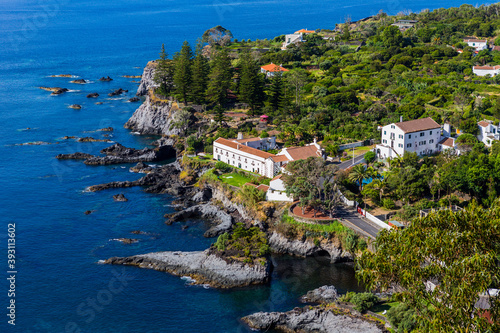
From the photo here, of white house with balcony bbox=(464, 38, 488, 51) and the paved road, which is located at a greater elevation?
white house with balcony bbox=(464, 38, 488, 51)

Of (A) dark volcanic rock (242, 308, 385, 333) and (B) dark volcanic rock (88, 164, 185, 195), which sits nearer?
(A) dark volcanic rock (242, 308, 385, 333)

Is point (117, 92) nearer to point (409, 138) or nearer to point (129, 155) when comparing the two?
point (129, 155)

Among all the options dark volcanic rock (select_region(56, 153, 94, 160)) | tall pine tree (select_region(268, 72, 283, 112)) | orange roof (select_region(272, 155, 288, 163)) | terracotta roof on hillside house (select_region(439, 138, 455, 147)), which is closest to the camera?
orange roof (select_region(272, 155, 288, 163))

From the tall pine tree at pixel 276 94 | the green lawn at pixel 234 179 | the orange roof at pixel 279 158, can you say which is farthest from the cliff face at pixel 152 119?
the orange roof at pixel 279 158

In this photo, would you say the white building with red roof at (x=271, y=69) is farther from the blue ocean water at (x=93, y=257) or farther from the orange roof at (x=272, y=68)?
the blue ocean water at (x=93, y=257)

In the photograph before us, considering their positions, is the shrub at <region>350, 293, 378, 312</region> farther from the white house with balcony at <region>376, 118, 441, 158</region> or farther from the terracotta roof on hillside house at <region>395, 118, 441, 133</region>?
the terracotta roof on hillside house at <region>395, 118, 441, 133</region>

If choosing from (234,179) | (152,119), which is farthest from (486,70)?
(152,119)

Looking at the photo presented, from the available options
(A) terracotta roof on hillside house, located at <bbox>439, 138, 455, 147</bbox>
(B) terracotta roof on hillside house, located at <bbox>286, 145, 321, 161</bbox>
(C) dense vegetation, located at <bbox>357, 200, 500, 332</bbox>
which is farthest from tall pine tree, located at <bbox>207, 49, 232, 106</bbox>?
(C) dense vegetation, located at <bbox>357, 200, 500, 332</bbox>

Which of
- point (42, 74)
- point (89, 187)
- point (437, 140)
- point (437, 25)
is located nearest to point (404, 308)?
point (437, 140)
